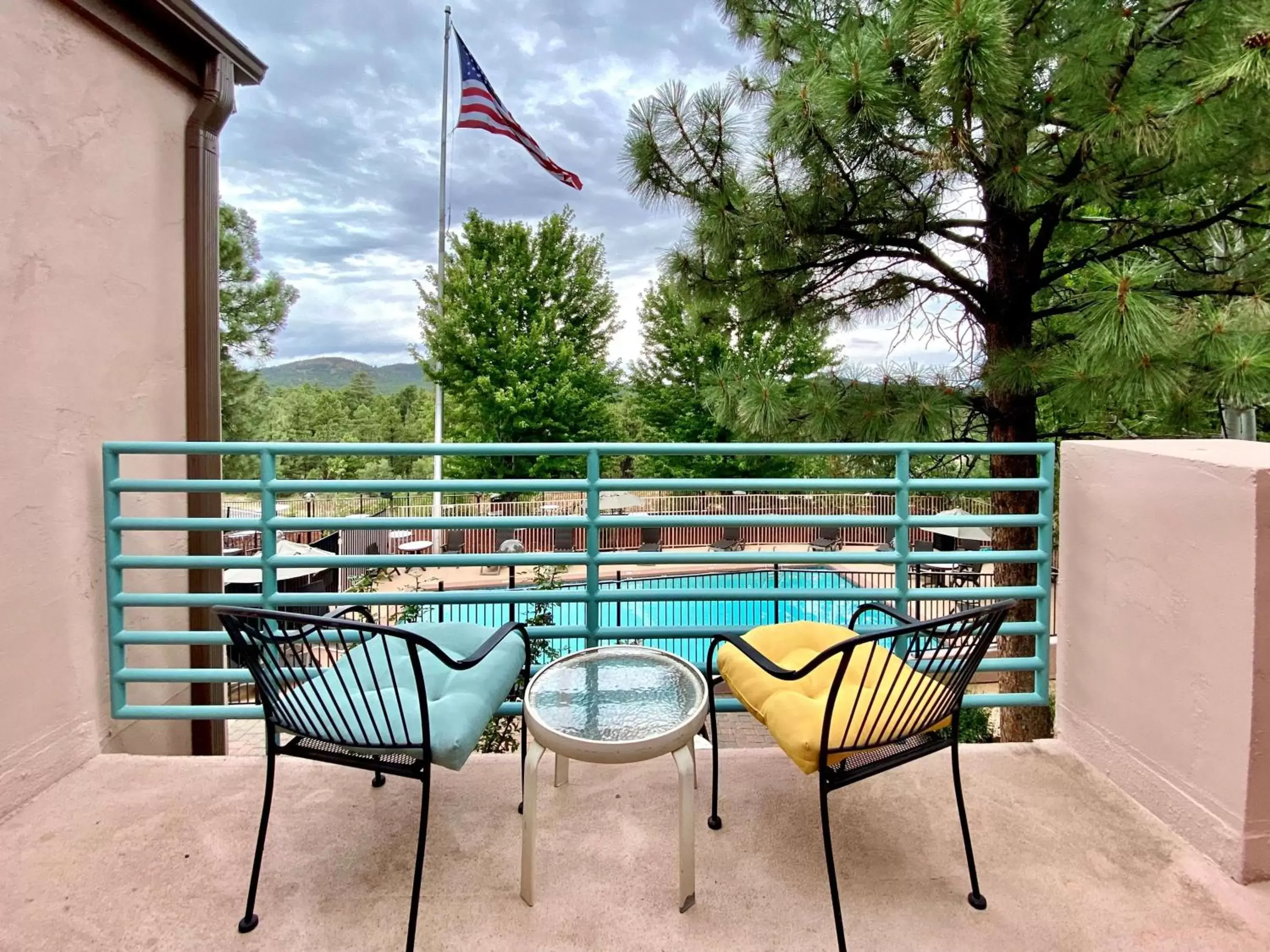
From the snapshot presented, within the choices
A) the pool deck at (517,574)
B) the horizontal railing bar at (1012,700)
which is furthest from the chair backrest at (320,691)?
the pool deck at (517,574)

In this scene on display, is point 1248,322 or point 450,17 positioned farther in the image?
point 450,17

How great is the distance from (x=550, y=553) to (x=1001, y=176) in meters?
3.61

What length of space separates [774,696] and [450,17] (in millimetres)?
16167

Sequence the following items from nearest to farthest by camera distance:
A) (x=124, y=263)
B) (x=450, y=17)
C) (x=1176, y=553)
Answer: (x=1176, y=553), (x=124, y=263), (x=450, y=17)

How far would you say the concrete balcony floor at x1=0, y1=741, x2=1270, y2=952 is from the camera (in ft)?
4.44

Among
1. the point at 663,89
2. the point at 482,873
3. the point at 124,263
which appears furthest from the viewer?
the point at 663,89

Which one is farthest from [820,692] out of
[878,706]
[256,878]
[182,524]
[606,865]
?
[182,524]

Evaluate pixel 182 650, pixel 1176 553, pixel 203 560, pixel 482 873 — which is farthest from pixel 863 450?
pixel 182 650

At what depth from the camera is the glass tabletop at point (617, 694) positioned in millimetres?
1390

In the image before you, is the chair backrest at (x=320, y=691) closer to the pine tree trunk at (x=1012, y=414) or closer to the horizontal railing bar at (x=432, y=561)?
the horizontal railing bar at (x=432, y=561)

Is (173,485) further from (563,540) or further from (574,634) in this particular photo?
(563,540)

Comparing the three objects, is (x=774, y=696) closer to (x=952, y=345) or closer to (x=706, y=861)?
(x=706, y=861)

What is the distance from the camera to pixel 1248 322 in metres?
3.32

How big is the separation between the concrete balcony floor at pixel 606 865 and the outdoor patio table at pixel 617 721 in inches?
5.5
